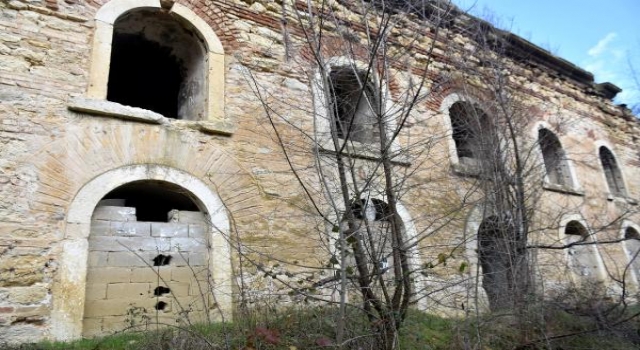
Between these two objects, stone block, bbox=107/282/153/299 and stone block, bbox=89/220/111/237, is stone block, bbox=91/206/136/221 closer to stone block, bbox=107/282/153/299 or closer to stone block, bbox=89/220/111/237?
stone block, bbox=89/220/111/237

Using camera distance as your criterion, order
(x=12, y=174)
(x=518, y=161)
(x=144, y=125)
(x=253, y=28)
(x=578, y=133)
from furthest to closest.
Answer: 1. (x=578, y=133)
2. (x=518, y=161)
3. (x=253, y=28)
4. (x=144, y=125)
5. (x=12, y=174)

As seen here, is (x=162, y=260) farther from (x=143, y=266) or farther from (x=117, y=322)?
(x=117, y=322)

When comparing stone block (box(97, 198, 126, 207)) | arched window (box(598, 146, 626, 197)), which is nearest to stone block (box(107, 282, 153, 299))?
stone block (box(97, 198, 126, 207))

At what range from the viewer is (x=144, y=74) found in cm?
Result: 678

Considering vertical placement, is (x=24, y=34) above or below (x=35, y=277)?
above

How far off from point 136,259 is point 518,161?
5.62 m

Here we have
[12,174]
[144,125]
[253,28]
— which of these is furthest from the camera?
[253,28]

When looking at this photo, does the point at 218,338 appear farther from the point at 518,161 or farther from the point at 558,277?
the point at 558,277

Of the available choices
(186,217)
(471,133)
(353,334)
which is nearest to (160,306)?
(186,217)

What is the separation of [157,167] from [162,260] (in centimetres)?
101

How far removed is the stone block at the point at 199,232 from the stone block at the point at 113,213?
62cm

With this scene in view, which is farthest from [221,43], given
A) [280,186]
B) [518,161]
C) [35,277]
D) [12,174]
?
A: [518,161]

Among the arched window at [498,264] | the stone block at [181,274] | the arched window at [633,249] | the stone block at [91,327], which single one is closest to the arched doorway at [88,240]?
the stone block at [91,327]

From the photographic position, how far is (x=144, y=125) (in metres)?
4.73
